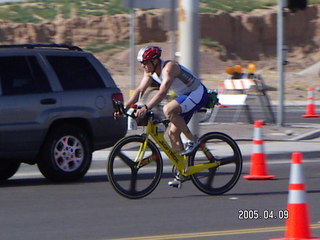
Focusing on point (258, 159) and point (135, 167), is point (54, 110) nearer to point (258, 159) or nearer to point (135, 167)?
point (135, 167)

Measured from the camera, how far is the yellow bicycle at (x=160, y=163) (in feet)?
34.4

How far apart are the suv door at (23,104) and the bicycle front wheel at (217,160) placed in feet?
7.72

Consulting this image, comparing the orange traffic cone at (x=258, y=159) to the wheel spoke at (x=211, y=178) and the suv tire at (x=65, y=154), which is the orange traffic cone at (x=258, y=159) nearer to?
the wheel spoke at (x=211, y=178)

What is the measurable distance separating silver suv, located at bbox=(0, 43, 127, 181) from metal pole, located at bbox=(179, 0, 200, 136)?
324cm

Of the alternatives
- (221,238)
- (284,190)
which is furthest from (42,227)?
(284,190)

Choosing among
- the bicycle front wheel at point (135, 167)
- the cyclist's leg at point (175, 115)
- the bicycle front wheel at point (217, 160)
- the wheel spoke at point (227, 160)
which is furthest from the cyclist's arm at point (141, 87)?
the wheel spoke at point (227, 160)

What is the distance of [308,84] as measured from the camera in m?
44.2

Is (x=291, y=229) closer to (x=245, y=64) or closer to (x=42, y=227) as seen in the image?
(x=42, y=227)

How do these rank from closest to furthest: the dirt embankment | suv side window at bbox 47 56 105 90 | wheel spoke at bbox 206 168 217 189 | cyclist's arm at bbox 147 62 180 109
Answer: cyclist's arm at bbox 147 62 180 109
wheel spoke at bbox 206 168 217 189
suv side window at bbox 47 56 105 90
the dirt embankment

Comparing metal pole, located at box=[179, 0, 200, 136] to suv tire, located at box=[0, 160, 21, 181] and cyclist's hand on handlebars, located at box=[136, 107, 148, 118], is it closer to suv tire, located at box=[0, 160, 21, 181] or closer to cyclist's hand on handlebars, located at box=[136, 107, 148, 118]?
suv tire, located at box=[0, 160, 21, 181]

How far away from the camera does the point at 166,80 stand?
1049cm

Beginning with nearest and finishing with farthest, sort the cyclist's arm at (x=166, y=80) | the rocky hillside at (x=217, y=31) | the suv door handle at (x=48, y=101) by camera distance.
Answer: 1. the cyclist's arm at (x=166, y=80)
2. the suv door handle at (x=48, y=101)
3. the rocky hillside at (x=217, y=31)

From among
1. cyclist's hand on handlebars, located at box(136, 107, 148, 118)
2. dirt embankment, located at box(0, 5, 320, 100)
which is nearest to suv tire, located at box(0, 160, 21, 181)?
cyclist's hand on handlebars, located at box(136, 107, 148, 118)

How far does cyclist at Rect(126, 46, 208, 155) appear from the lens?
10516mm
